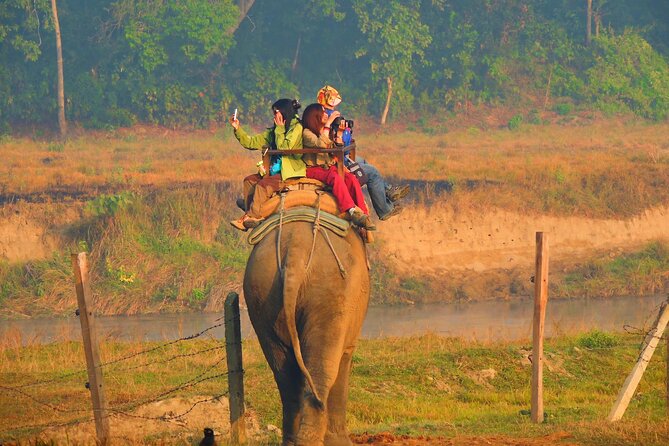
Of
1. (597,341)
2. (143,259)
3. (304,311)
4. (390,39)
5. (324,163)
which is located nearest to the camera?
(304,311)

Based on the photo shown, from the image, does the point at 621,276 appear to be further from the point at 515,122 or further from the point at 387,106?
the point at 387,106

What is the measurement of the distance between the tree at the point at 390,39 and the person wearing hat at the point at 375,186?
113 feet

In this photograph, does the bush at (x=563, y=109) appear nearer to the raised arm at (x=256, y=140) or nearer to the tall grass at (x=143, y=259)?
the tall grass at (x=143, y=259)

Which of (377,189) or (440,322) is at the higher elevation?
(377,189)

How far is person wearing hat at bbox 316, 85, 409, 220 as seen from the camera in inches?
435

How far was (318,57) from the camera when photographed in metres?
50.5

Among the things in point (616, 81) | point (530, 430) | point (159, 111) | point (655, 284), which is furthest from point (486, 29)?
point (530, 430)

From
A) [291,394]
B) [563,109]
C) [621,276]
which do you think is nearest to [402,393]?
[291,394]

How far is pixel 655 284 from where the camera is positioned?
2781 cm

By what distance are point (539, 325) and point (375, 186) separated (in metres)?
2.49

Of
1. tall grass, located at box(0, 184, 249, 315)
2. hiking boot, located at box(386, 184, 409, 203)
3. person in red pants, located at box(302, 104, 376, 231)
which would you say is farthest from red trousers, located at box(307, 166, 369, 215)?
tall grass, located at box(0, 184, 249, 315)

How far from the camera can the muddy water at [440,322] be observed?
22578mm

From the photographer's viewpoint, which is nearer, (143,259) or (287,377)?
(287,377)

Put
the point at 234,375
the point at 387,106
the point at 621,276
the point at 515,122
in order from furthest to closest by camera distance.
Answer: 1. the point at 387,106
2. the point at 515,122
3. the point at 621,276
4. the point at 234,375
